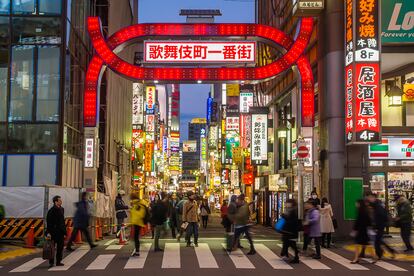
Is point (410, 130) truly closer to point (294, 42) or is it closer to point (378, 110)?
point (378, 110)

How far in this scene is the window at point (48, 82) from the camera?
97.3 feet

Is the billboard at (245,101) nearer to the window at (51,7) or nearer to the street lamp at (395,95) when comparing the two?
the window at (51,7)

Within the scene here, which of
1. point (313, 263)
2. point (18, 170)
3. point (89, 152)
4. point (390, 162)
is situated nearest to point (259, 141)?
point (390, 162)

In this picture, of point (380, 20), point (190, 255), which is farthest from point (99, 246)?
point (380, 20)

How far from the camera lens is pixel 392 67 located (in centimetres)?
2734

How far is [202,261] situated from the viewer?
16703mm

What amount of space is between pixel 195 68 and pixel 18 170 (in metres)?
10.4

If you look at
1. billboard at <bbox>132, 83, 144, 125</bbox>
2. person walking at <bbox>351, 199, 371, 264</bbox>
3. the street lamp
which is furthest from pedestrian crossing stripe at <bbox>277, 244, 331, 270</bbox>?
billboard at <bbox>132, 83, 144, 125</bbox>

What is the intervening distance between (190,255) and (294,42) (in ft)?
35.3

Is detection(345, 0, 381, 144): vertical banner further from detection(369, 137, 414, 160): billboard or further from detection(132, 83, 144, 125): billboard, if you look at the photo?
detection(132, 83, 144, 125): billboard

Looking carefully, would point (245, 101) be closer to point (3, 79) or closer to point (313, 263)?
point (3, 79)

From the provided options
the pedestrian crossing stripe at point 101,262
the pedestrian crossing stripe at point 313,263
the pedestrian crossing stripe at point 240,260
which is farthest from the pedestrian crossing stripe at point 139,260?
the pedestrian crossing stripe at point 313,263

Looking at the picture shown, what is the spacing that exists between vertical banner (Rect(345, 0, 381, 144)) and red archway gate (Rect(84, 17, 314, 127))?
8.21 ft

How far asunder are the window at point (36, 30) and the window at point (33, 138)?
4220 millimetres
